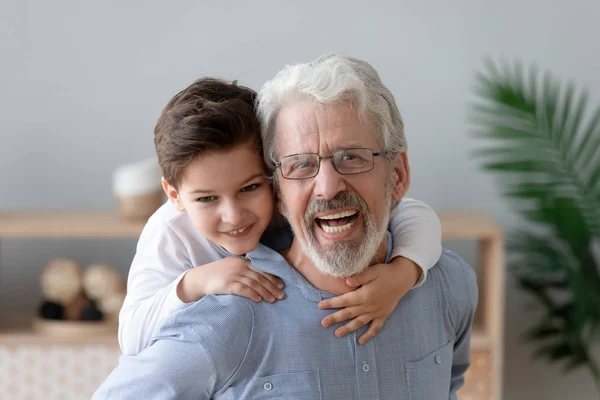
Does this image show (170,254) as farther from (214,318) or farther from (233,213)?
(214,318)

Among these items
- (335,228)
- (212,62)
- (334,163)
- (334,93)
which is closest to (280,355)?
(335,228)

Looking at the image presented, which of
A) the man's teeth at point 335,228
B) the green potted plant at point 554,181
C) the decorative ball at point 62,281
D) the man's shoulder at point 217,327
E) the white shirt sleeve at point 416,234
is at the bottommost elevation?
the decorative ball at point 62,281

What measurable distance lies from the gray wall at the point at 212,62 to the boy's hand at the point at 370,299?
6.95 feet

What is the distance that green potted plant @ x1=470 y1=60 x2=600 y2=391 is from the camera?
10.8 feet

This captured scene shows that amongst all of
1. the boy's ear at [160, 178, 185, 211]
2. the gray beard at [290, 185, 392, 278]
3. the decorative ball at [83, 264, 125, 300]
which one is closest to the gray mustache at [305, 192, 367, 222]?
the gray beard at [290, 185, 392, 278]

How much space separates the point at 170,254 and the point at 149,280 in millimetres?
70

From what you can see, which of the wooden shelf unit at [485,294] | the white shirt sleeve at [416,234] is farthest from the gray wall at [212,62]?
the white shirt sleeve at [416,234]

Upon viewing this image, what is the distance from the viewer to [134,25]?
3676 mm

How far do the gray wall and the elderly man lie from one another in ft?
6.91

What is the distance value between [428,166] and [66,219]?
155cm

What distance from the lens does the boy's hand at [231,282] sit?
1.55 metres

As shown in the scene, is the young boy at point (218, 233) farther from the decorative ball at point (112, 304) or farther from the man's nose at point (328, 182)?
the decorative ball at point (112, 304)

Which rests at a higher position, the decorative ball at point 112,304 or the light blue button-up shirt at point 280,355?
the light blue button-up shirt at point 280,355

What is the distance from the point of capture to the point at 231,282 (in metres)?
1.55
